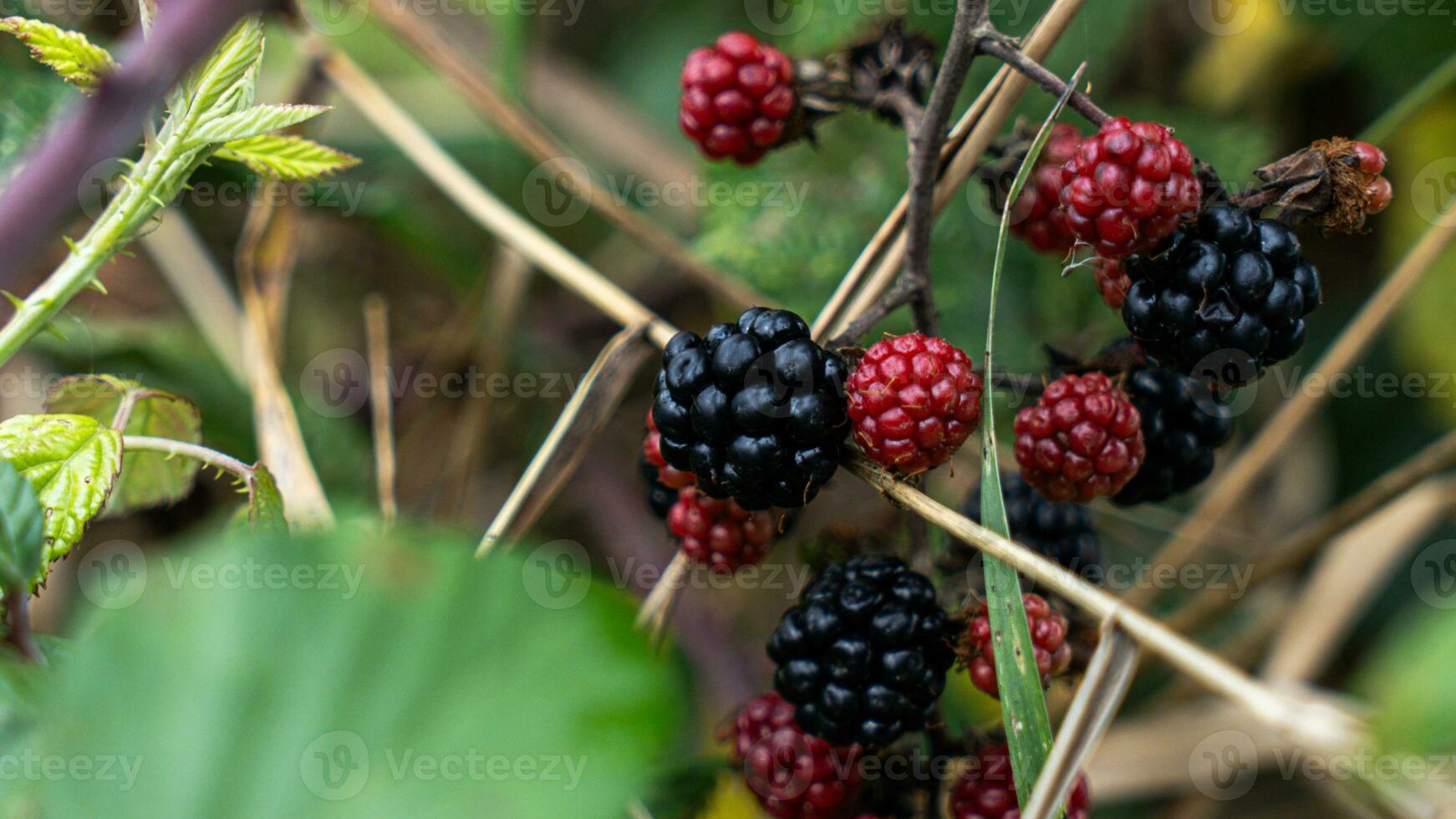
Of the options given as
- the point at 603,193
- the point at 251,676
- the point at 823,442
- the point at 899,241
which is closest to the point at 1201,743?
the point at 899,241

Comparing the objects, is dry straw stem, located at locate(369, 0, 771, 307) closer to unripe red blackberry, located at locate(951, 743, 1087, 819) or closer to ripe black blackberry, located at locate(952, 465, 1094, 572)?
ripe black blackberry, located at locate(952, 465, 1094, 572)

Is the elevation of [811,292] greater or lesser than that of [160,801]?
greater

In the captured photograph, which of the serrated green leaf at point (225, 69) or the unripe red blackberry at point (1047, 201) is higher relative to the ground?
the unripe red blackberry at point (1047, 201)

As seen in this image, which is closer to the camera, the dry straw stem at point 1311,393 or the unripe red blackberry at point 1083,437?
the unripe red blackberry at point 1083,437

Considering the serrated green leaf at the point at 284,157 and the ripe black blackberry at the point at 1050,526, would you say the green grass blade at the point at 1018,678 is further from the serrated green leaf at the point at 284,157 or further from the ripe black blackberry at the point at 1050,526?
the serrated green leaf at the point at 284,157

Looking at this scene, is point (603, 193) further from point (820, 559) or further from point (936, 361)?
point (936, 361)

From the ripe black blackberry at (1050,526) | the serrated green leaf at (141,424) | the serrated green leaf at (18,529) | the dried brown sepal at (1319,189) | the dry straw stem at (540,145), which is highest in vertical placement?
the dried brown sepal at (1319,189)

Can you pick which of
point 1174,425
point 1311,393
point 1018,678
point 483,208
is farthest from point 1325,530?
point 483,208

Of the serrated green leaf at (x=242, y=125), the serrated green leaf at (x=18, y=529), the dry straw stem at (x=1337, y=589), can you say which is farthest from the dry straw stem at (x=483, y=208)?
the dry straw stem at (x=1337, y=589)
